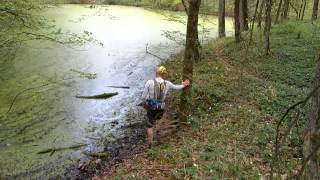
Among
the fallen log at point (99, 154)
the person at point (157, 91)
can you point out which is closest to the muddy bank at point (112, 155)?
the fallen log at point (99, 154)

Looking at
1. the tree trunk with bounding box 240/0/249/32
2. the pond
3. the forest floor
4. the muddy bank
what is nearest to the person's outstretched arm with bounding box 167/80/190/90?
the forest floor

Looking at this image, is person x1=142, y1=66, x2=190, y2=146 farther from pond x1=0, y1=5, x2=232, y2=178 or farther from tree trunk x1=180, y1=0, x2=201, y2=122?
pond x1=0, y1=5, x2=232, y2=178

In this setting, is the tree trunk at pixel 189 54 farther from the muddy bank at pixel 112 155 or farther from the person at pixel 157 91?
the muddy bank at pixel 112 155

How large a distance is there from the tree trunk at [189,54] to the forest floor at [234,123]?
0.47 m

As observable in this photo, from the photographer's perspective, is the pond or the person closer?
the person

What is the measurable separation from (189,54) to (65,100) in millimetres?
7426

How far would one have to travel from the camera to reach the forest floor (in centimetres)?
843

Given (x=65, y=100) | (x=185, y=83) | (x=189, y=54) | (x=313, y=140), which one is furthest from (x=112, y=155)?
(x=313, y=140)

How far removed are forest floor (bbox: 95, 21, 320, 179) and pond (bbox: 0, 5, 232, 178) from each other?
1.98 m

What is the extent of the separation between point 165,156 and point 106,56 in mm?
17509

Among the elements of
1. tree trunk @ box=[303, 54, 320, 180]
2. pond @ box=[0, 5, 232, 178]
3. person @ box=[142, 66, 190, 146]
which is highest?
tree trunk @ box=[303, 54, 320, 180]

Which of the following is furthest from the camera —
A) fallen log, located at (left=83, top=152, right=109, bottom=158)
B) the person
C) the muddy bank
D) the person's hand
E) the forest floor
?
fallen log, located at (left=83, top=152, right=109, bottom=158)

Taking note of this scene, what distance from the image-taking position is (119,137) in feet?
40.2

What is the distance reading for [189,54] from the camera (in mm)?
10547
